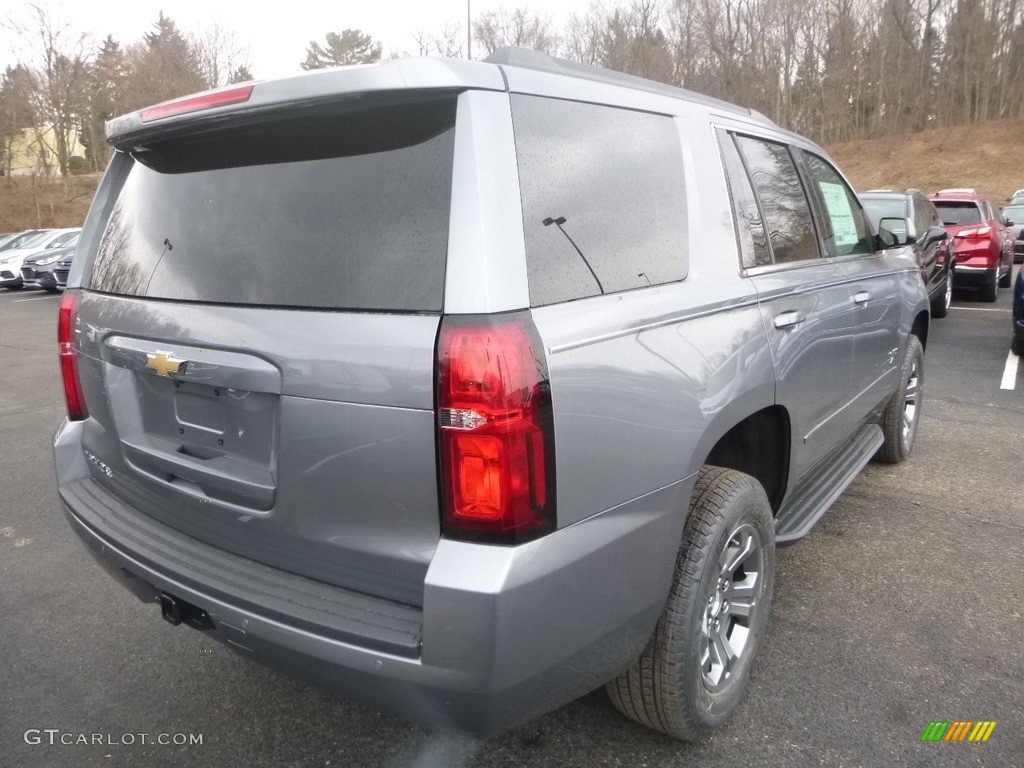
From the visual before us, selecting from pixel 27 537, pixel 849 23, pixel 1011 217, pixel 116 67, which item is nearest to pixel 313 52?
pixel 116 67

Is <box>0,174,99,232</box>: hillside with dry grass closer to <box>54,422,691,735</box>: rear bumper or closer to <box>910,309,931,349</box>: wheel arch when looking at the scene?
<box>910,309,931,349</box>: wheel arch

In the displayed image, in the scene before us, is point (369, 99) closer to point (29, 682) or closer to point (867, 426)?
point (29, 682)

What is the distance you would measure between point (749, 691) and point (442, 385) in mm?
1693

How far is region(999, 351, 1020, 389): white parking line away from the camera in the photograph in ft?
22.7

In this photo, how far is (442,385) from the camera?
1654 mm

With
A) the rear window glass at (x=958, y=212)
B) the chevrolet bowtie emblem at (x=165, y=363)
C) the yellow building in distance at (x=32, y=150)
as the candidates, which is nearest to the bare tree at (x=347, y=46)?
the yellow building in distance at (x=32, y=150)

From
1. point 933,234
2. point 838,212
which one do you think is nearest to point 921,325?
point 933,234

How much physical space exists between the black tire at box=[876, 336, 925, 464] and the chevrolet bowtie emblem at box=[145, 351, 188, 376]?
3.83 metres

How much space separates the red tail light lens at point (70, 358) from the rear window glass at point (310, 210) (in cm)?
39

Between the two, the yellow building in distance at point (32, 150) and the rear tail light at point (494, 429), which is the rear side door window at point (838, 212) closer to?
the rear tail light at point (494, 429)

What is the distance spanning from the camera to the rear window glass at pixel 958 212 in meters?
11.7

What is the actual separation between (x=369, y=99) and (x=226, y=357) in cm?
71

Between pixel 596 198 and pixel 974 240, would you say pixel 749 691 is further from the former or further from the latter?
pixel 974 240

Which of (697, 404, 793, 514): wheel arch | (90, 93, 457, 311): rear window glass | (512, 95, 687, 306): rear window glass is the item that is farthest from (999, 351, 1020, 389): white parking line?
(90, 93, 457, 311): rear window glass
